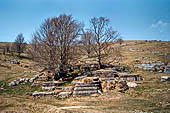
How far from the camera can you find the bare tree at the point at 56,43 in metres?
21.5

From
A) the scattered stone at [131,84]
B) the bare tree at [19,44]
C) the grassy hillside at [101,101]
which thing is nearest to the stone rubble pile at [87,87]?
the grassy hillside at [101,101]

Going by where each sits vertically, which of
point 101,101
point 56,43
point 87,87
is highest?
point 56,43

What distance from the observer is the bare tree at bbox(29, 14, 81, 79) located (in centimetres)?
2152

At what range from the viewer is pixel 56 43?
21750 millimetres

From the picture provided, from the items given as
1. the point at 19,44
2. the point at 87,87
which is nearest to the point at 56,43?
the point at 87,87

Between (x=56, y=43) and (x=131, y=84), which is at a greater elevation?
(x=56, y=43)

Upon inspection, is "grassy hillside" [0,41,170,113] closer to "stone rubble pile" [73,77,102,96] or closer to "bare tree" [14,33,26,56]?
"stone rubble pile" [73,77,102,96]

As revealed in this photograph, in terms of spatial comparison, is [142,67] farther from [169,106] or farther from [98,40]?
[169,106]

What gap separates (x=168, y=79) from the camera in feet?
62.6

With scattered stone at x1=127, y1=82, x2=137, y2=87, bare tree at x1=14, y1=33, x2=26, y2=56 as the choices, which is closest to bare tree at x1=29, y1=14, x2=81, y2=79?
scattered stone at x1=127, y1=82, x2=137, y2=87

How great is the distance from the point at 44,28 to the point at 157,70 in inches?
939

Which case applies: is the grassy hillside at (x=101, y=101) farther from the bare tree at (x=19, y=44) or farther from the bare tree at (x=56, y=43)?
the bare tree at (x=19, y=44)

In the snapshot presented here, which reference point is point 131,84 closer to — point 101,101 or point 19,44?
point 101,101

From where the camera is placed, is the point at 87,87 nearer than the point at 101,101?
No
